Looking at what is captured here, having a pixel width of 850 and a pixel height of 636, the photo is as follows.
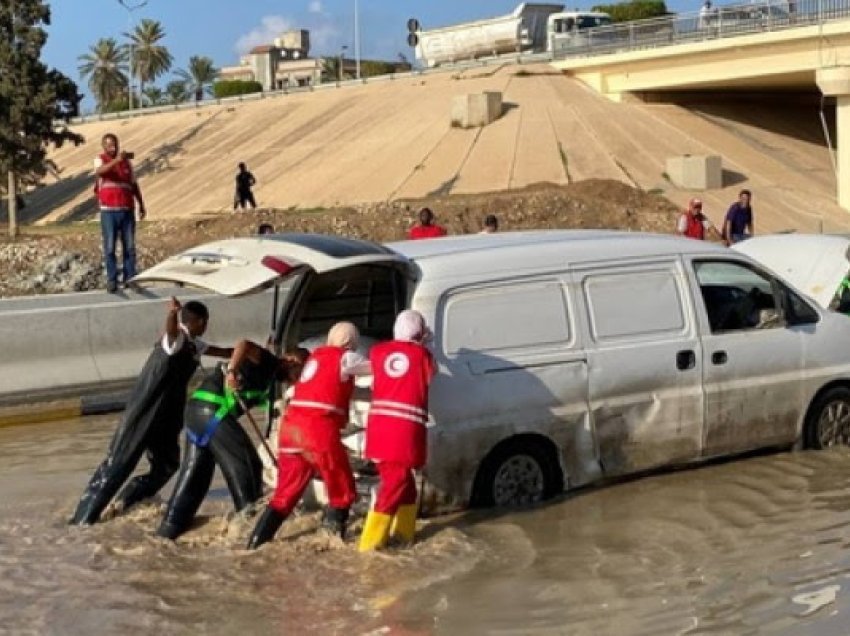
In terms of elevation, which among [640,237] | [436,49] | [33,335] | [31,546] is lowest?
[31,546]

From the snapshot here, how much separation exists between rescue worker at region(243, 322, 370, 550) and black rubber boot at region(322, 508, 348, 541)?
0.05m

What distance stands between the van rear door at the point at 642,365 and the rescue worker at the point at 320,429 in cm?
185

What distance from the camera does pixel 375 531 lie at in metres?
8.14

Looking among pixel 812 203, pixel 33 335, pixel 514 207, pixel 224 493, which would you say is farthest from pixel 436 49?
pixel 224 493

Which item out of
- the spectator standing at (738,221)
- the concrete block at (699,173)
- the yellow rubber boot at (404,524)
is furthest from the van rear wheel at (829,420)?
the concrete block at (699,173)

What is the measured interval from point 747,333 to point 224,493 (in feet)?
12.7

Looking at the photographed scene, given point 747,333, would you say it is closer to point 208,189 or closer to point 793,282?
point 793,282

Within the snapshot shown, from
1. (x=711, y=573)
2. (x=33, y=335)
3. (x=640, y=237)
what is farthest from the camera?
(x=33, y=335)

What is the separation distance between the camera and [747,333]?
32.7 feet

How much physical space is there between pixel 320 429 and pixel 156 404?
1696mm

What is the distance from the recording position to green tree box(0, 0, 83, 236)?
46.5m

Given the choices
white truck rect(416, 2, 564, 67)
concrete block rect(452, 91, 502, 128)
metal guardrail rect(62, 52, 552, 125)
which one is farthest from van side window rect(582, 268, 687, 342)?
white truck rect(416, 2, 564, 67)

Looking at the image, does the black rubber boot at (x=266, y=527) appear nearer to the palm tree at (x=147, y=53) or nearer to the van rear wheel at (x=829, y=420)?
the van rear wheel at (x=829, y=420)

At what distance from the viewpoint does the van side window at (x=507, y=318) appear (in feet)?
28.8
